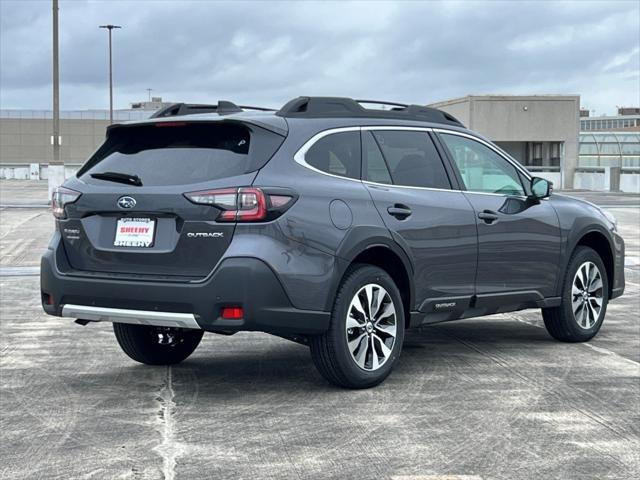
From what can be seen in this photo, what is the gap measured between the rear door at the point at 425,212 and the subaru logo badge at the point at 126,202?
1532 mm

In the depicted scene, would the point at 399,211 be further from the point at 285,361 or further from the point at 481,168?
the point at 285,361

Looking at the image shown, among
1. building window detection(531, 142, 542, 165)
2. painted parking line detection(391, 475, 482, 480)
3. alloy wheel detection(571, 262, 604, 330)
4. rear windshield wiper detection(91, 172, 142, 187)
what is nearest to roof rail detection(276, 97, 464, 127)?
rear windshield wiper detection(91, 172, 142, 187)

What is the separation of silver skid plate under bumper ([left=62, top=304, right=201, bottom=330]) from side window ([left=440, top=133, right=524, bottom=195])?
2.63 m

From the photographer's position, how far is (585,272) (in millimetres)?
9102

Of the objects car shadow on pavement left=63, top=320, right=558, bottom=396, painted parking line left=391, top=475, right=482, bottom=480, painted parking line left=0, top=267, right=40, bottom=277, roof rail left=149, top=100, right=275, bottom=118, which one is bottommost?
painted parking line left=0, top=267, right=40, bottom=277

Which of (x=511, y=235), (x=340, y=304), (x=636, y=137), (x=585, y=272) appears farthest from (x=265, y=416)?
(x=636, y=137)

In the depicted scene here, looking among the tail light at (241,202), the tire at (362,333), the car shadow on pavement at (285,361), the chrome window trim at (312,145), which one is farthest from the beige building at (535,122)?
the tail light at (241,202)

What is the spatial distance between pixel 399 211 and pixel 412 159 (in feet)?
1.90

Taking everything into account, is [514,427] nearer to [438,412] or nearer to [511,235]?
[438,412]

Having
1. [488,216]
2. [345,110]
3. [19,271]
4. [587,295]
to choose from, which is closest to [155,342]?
[345,110]

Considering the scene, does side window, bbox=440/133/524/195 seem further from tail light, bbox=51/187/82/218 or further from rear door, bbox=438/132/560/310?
tail light, bbox=51/187/82/218

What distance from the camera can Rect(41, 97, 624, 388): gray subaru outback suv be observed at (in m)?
6.50

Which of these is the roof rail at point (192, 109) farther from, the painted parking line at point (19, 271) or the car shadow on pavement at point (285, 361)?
the painted parking line at point (19, 271)

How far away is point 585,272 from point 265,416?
3746 millimetres
